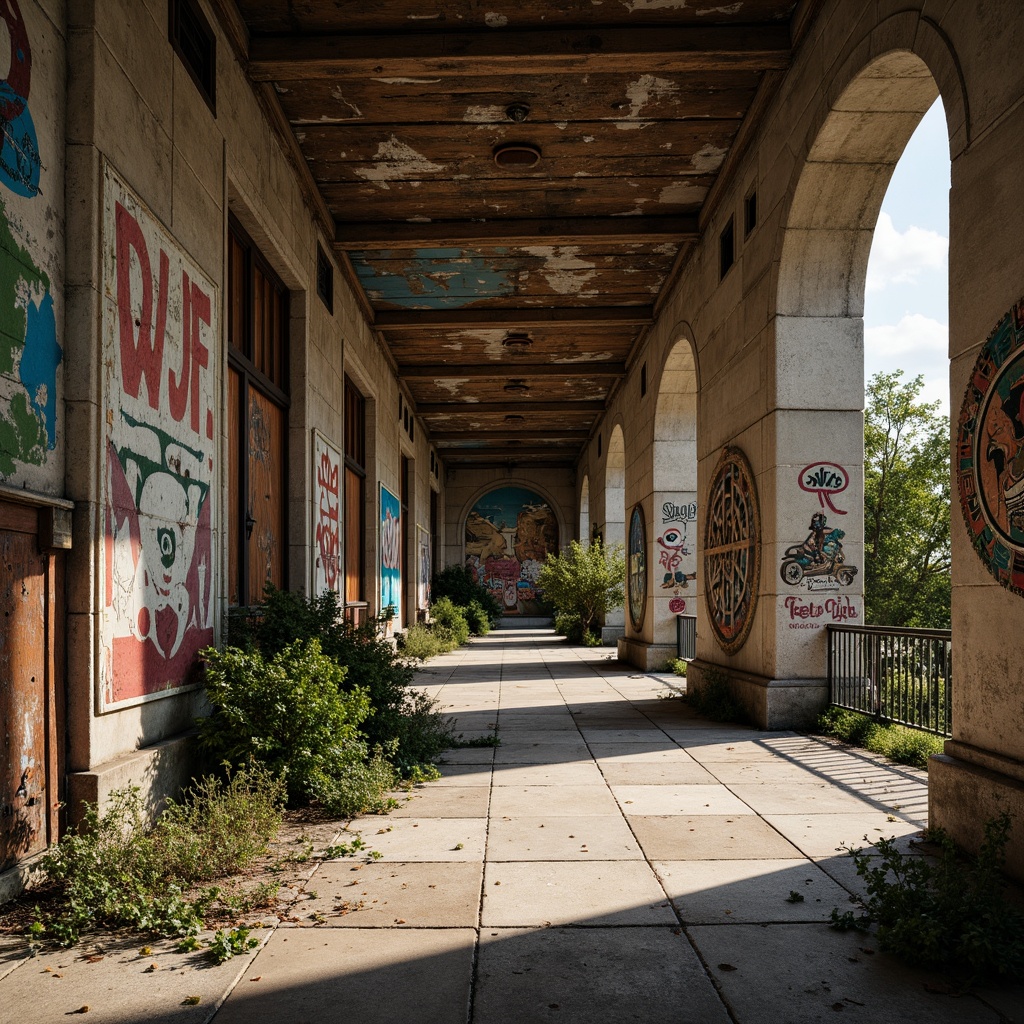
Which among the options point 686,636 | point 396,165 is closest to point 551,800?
point 396,165

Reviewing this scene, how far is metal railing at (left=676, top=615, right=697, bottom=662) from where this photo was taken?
47.1 ft

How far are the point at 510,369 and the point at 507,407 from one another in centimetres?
378

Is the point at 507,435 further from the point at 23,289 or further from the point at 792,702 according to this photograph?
the point at 23,289

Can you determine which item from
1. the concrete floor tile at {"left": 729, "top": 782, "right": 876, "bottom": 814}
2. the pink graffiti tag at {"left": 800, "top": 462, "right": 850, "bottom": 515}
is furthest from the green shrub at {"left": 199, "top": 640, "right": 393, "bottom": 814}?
the pink graffiti tag at {"left": 800, "top": 462, "right": 850, "bottom": 515}

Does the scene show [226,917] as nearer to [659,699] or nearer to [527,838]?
[527,838]

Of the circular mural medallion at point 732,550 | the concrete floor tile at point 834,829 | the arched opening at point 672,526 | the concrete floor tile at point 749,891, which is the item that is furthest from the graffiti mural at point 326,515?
the concrete floor tile at point 749,891

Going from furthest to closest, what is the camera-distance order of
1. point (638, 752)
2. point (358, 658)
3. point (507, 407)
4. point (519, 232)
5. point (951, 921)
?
point (507, 407)
point (519, 232)
point (638, 752)
point (358, 658)
point (951, 921)

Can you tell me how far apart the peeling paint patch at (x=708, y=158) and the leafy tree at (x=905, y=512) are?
915 inches

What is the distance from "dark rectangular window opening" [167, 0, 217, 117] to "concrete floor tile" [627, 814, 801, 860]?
5.43m

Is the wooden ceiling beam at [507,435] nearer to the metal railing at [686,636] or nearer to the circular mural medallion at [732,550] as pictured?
the metal railing at [686,636]

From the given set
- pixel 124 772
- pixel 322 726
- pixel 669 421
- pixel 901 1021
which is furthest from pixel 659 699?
pixel 901 1021

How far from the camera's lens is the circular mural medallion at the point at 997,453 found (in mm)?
4035

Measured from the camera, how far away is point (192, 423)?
5.80 m

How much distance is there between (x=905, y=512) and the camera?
32.4 metres
